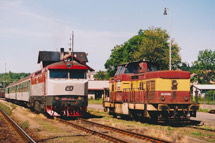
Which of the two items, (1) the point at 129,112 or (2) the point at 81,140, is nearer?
(2) the point at 81,140

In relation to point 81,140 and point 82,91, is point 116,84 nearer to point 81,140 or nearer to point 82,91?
point 82,91

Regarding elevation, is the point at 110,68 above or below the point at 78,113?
above

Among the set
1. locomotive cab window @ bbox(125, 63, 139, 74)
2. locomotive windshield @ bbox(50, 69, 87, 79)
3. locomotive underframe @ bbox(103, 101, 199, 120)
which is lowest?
locomotive underframe @ bbox(103, 101, 199, 120)

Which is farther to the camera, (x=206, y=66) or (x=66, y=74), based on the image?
(x=206, y=66)

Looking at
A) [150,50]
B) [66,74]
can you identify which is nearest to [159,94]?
[66,74]

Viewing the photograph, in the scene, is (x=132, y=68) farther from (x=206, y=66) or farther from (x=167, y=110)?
(x=206, y=66)

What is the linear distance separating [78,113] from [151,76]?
18.2 ft

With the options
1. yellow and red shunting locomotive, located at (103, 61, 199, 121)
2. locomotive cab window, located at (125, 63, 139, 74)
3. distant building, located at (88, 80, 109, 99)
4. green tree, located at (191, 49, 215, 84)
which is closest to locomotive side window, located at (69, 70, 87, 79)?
locomotive cab window, located at (125, 63, 139, 74)

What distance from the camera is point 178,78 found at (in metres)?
15.1

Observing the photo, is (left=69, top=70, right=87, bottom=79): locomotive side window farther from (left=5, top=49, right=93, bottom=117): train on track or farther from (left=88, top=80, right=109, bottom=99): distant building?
(left=88, top=80, right=109, bottom=99): distant building

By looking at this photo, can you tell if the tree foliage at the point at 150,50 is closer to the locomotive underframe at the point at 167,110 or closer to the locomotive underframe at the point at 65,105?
the locomotive underframe at the point at 65,105

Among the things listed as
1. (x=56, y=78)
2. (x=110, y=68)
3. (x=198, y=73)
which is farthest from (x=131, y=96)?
(x=198, y=73)

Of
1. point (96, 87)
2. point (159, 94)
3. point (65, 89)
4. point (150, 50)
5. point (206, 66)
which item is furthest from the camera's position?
point (206, 66)

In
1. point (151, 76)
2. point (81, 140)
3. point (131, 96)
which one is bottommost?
point (81, 140)
